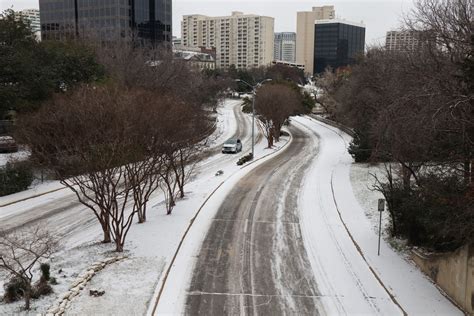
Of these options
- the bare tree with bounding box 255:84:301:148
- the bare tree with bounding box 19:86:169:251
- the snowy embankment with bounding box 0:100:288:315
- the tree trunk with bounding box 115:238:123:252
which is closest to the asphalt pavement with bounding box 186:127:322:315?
the snowy embankment with bounding box 0:100:288:315

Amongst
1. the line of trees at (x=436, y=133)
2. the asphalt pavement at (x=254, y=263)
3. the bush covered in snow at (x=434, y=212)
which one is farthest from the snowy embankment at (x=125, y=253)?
the line of trees at (x=436, y=133)

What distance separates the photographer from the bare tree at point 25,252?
1234 cm

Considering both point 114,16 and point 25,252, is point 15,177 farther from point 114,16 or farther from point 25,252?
point 114,16

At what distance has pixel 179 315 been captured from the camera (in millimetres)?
12305

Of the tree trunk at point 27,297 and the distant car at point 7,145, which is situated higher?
the distant car at point 7,145

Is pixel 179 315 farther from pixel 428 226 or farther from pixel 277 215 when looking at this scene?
pixel 277 215

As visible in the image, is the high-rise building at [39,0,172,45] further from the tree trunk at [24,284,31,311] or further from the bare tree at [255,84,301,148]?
the tree trunk at [24,284,31,311]

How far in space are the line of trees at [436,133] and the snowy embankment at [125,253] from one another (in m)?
8.18

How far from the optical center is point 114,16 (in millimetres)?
96812

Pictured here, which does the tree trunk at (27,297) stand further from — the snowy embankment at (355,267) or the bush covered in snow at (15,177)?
the bush covered in snow at (15,177)

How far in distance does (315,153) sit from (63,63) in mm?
24362

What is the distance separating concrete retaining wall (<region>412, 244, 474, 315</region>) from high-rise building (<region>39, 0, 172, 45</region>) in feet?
283

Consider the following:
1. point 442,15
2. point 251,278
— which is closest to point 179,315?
point 251,278

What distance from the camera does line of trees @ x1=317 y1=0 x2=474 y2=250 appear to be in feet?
43.8
